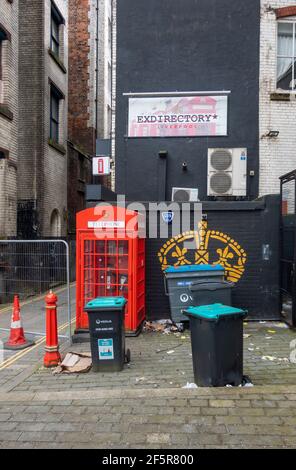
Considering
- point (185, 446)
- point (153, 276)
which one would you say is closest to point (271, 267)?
point (153, 276)

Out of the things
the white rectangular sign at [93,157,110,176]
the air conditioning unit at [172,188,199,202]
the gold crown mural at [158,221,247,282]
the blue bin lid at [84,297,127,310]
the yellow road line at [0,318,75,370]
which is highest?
the white rectangular sign at [93,157,110,176]

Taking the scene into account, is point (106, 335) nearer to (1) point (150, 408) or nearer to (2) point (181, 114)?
(1) point (150, 408)

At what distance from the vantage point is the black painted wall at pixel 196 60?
10320mm

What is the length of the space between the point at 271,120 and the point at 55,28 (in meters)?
10.8

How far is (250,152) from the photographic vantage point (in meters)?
10.3

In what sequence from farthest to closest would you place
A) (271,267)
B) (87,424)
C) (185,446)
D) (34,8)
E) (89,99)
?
1. (89,99)
2. (34,8)
3. (271,267)
4. (87,424)
5. (185,446)

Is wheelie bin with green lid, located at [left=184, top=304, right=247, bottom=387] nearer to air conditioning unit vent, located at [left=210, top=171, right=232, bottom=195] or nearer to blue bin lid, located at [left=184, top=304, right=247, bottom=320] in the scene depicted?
blue bin lid, located at [left=184, top=304, right=247, bottom=320]

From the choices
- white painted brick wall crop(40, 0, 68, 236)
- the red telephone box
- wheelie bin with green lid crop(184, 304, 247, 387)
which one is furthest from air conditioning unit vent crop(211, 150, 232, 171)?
white painted brick wall crop(40, 0, 68, 236)

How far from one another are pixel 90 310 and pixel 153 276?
315cm

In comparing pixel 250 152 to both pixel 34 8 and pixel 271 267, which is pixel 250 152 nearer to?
pixel 271 267

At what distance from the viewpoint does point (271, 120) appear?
10.4 m

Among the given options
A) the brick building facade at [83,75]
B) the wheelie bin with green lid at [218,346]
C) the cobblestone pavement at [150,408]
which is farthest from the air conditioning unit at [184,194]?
the brick building facade at [83,75]

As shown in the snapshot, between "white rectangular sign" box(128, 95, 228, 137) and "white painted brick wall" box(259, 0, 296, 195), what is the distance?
1.01 m

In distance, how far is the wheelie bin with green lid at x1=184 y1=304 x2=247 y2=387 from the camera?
16.2ft
